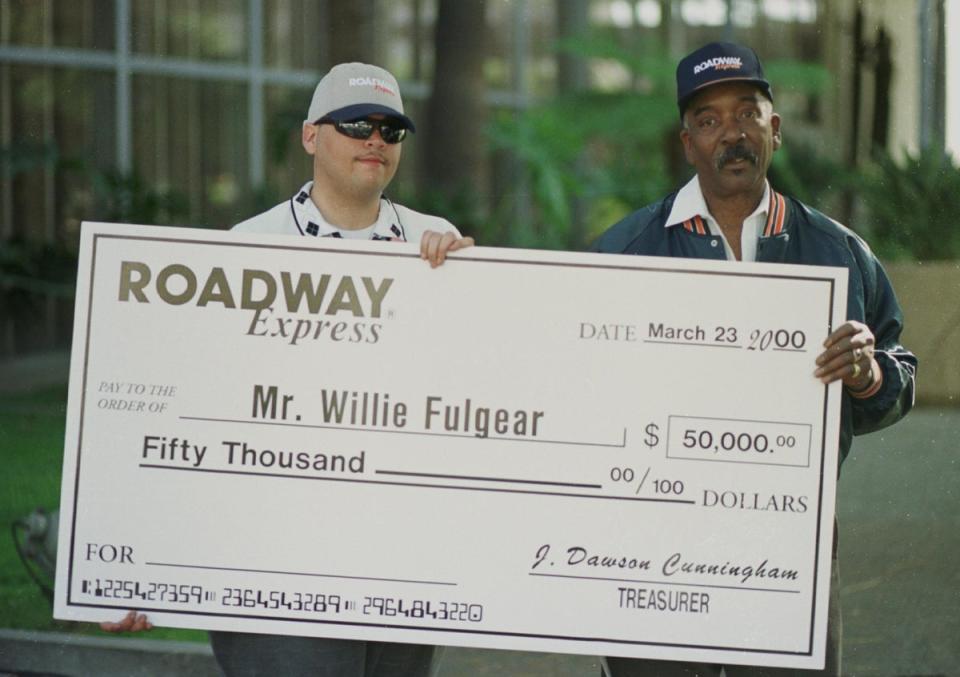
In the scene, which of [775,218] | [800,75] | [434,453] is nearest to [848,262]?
[775,218]

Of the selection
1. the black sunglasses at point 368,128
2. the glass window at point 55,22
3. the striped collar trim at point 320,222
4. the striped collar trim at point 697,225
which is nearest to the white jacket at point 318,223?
the striped collar trim at point 320,222

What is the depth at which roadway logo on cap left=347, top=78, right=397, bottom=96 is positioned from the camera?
3.15 metres

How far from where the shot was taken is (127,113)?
24.4 ft

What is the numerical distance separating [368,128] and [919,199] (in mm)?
2880

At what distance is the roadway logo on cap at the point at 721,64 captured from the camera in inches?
123

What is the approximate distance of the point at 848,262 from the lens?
322cm

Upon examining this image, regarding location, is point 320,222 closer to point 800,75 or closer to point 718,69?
point 718,69

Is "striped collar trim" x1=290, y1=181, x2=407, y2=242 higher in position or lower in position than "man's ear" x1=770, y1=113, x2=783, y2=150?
lower

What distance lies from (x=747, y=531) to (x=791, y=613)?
22 centimetres

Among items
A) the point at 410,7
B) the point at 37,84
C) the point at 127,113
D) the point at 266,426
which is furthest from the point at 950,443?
the point at 37,84

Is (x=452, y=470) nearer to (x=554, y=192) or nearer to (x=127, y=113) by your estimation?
(x=554, y=192)
